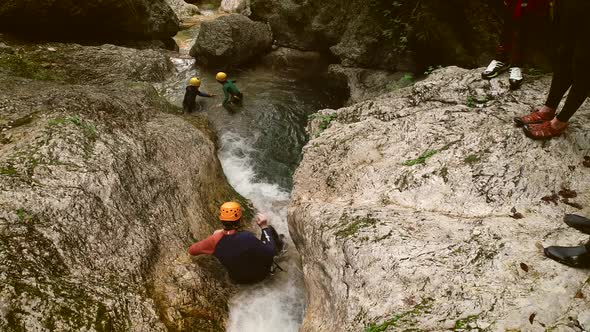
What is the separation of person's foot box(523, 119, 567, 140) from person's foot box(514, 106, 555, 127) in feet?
0.24

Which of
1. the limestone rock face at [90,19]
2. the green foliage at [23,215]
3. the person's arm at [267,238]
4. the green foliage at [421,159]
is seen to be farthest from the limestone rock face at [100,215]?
the limestone rock face at [90,19]

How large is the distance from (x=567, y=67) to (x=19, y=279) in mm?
6251

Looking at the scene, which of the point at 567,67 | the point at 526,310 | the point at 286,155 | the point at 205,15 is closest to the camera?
the point at 526,310

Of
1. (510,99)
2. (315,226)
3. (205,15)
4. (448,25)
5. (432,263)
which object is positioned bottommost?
(205,15)

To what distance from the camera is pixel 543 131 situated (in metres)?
4.64

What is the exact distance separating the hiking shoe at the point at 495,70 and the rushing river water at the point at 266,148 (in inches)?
182

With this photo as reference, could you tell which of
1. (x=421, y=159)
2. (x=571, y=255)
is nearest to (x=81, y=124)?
(x=421, y=159)

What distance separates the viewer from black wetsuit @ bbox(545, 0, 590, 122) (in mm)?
3641

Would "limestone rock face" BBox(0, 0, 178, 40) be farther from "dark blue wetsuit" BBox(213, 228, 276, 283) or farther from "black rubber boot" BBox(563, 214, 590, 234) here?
"black rubber boot" BBox(563, 214, 590, 234)

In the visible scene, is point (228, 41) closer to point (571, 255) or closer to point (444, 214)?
point (444, 214)

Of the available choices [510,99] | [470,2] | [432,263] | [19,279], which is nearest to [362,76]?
[470,2]

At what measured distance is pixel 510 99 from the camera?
5.72 meters

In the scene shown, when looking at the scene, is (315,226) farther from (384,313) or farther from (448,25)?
(448,25)

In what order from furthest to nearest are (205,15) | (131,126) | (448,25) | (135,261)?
(205,15) → (448,25) → (131,126) → (135,261)
